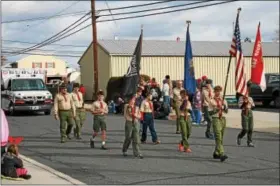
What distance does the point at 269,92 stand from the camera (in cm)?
3103

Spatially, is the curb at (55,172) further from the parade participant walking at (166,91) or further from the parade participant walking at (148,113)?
the parade participant walking at (166,91)

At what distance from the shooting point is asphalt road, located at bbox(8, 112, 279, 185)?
10102mm

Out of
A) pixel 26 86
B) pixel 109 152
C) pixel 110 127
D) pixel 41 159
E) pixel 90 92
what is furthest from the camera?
pixel 90 92

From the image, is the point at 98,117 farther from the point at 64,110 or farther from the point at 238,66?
the point at 238,66

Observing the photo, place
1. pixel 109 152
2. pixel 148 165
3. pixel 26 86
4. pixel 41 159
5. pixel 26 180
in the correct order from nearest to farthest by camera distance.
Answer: pixel 26 180
pixel 148 165
pixel 41 159
pixel 109 152
pixel 26 86

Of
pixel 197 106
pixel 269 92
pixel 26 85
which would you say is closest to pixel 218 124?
pixel 197 106

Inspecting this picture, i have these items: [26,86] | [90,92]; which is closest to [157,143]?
[26,86]

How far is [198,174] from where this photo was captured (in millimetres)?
10500

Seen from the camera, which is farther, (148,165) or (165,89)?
(165,89)

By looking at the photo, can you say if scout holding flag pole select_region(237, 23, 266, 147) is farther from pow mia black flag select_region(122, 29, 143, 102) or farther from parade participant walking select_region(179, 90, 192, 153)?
pow mia black flag select_region(122, 29, 143, 102)

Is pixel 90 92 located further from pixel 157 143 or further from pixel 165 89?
pixel 157 143

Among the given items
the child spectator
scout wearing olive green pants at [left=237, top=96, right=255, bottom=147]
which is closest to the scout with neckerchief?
scout wearing olive green pants at [left=237, top=96, right=255, bottom=147]

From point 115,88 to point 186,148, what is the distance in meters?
23.5

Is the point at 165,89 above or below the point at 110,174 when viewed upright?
above
